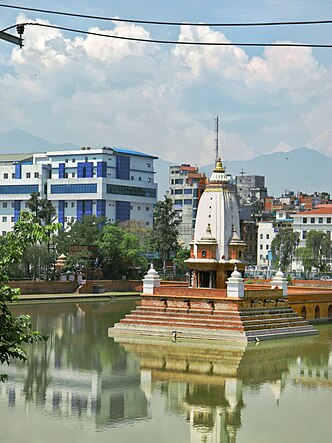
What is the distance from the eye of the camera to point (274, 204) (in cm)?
13650

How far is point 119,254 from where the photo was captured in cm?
8806

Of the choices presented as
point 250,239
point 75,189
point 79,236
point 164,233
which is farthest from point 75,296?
point 250,239

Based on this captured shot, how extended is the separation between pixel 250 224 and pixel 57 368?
85.5 m

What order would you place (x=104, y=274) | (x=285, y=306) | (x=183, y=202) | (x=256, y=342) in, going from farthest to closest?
(x=183, y=202) < (x=104, y=274) < (x=285, y=306) < (x=256, y=342)

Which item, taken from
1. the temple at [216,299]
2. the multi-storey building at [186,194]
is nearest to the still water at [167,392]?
the temple at [216,299]

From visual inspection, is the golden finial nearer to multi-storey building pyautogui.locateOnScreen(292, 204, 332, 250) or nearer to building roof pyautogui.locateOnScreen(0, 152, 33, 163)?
multi-storey building pyautogui.locateOnScreen(292, 204, 332, 250)

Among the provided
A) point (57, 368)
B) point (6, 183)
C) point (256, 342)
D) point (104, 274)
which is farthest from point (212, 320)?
point (6, 183)

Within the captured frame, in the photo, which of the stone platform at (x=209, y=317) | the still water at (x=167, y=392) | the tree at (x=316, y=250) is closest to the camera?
the still water at (x=167, y=392)

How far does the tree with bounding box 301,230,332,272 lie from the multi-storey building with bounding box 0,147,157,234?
950 inches

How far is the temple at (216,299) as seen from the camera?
4225 centimetres

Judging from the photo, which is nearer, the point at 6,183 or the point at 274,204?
the point at 6,183

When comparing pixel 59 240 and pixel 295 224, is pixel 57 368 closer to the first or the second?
pixel 59 240

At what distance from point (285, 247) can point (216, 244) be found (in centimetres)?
5688

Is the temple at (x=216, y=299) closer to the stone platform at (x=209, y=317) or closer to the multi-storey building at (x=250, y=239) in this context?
the stone platform at (x=209, y=317)
